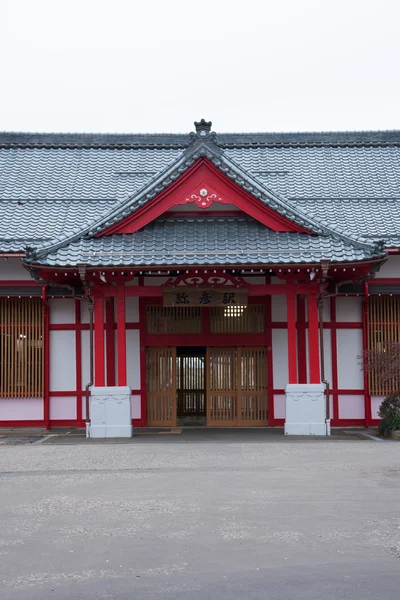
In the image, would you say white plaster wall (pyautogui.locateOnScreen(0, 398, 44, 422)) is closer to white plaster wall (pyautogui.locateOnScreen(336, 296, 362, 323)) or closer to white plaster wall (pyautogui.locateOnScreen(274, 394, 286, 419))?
white plaster wall (pyautogui.locateOnScreen(274, 394, 286, 419))

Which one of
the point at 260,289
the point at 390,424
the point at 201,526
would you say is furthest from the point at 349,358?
the point at 201,526

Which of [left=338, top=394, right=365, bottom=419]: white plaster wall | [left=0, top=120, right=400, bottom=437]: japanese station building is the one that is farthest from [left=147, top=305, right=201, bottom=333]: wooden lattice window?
[left=338, top=394, right=365, bottom=419]: white plaster wall

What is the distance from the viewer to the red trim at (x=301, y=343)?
15805 millimetres

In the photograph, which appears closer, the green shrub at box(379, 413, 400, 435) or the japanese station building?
the green shrub at box(379, 413, 400, 435)

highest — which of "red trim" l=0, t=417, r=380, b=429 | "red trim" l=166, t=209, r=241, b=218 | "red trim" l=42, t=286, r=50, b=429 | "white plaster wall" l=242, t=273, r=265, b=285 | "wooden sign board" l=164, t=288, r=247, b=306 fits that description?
→ "red trim" l=166, t=209, r=241, b=218

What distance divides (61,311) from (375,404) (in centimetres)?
749

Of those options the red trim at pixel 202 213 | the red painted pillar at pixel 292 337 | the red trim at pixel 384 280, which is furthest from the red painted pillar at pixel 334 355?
the red trim at pixel 202 213

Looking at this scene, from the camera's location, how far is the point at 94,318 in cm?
1431

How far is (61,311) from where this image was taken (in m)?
15.9

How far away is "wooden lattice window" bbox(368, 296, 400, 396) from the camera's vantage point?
1575 cm

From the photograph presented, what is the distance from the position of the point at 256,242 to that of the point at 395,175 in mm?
6964

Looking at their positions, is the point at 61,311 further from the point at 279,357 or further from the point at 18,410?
the point at 279,357

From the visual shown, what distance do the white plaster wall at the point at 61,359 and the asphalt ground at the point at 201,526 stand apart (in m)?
4.90

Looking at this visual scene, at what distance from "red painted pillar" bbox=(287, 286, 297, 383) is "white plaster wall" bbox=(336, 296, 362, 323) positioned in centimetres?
209
